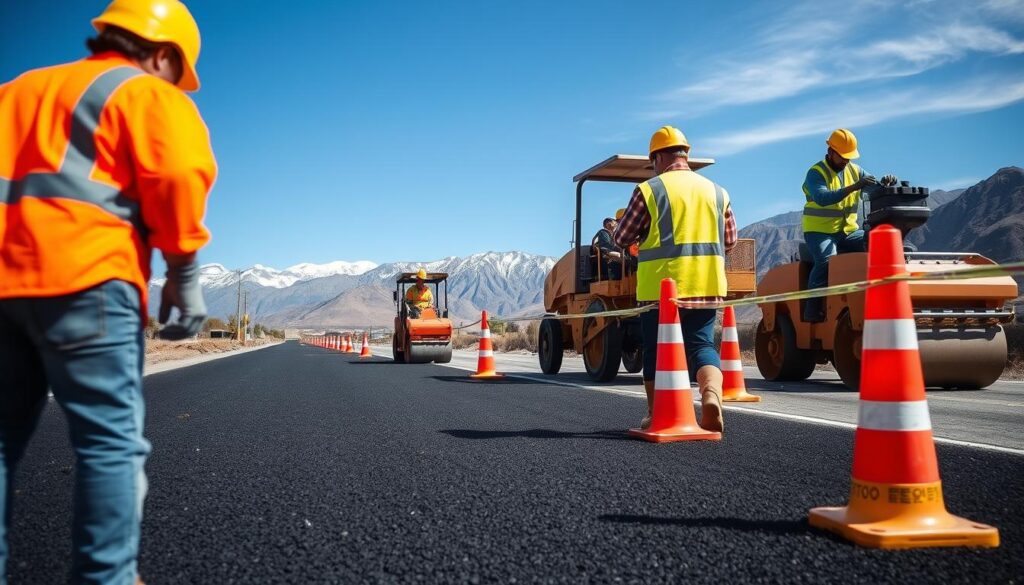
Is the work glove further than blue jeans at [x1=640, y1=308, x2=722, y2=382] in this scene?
No

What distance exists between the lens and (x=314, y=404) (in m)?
8.41

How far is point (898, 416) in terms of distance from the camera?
2.91m

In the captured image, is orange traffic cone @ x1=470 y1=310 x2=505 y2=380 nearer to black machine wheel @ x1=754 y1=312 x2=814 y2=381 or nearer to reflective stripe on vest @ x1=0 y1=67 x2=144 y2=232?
black machine wheel @ x1=754 y1=312 x2=814 y2=381

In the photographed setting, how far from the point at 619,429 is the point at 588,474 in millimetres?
1849

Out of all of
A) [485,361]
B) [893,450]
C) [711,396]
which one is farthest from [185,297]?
[485,361]

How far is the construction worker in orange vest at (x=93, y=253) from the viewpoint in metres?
1.88

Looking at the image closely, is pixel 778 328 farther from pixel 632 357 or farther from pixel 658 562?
pixel 658 562

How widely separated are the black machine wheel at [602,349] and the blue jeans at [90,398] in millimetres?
8540

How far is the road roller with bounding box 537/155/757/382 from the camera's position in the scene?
10.3m

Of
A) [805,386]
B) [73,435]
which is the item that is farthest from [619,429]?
[805,386]

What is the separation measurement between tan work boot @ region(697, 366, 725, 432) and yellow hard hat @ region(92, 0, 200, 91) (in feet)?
12.2

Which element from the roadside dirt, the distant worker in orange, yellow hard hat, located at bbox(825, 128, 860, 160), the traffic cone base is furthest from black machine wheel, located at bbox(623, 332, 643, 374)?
the roadside dirt

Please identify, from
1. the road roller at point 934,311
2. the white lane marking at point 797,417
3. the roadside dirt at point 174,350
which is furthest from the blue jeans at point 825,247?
the roadside dirt at point 174,350

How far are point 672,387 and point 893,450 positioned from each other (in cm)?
238
